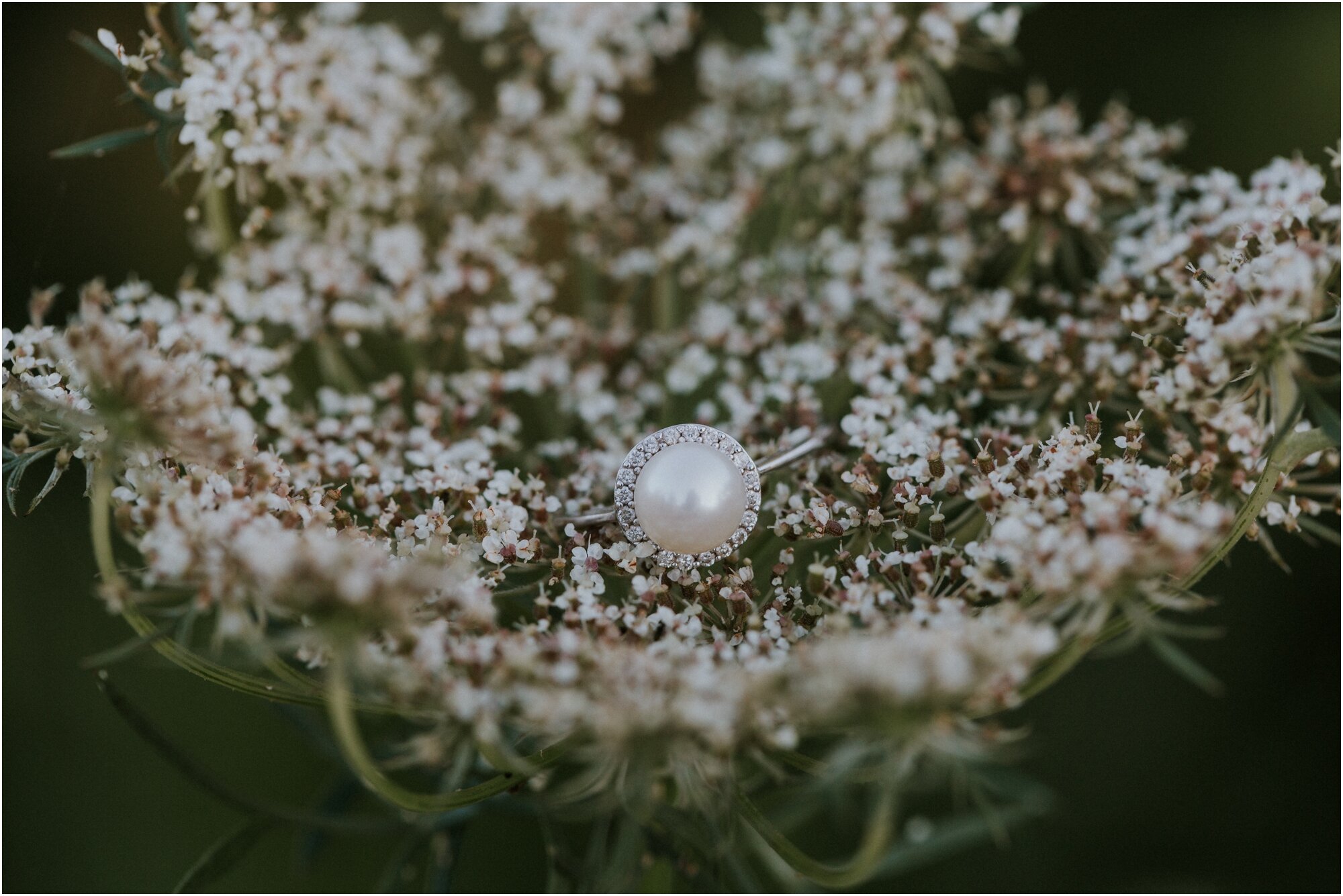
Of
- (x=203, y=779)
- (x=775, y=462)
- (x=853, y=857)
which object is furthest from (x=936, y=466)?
(x=203, y=779)

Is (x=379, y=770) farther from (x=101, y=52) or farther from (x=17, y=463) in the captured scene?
(x=101, y=52)

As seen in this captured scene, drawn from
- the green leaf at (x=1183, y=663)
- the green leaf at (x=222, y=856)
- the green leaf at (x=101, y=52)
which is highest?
the green leaf at (x=101, y=52)

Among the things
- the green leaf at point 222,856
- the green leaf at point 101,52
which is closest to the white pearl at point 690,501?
the green leaf at point 222,856

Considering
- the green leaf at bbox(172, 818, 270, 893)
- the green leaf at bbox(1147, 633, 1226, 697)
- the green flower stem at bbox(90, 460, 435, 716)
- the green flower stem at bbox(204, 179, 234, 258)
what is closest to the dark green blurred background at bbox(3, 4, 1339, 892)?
the green flower stem at bbox(204, 179, 234, 258)

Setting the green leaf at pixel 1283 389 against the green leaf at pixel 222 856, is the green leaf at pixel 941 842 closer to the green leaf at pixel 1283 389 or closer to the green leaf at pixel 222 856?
the green leaf at pixel 1283 389

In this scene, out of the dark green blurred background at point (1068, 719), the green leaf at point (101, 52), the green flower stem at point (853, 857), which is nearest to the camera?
the green flower stem at point (853, 857)

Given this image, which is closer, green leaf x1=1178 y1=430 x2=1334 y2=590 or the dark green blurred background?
green leaf x1=1178 y1=430 x2=1334 y2=590

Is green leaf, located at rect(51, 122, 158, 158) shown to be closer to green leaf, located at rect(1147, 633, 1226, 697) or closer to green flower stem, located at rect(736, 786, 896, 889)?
green flower stem, located at rect(736, 786, 896, 889)
